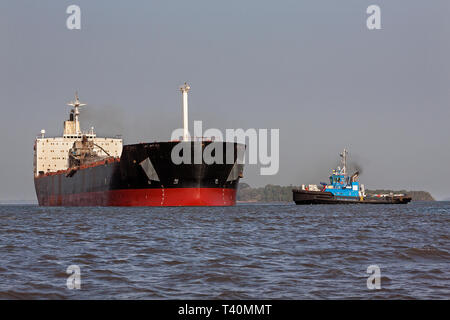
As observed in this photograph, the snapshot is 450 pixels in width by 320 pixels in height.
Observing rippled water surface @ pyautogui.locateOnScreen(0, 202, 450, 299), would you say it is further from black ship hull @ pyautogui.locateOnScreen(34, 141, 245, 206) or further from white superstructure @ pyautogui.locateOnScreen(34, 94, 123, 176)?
white superstructure @ pyautogui.locateOnScreen(34, 94, 123, 176)

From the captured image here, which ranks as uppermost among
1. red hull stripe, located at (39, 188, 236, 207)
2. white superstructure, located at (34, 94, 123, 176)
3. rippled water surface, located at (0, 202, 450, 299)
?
white superstructure, located at (34, 94, 123, 176)

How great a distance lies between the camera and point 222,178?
163 ft

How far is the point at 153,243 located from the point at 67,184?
49695 millimetres

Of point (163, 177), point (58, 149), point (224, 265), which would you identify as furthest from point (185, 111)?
point (224, 265)

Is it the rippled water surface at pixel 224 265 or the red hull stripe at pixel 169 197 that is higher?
the red hull stripe at pixel 169 197

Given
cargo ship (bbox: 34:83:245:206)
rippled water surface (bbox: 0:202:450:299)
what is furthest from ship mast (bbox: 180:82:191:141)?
rippled water surface (bbox: 0:202:450:299)

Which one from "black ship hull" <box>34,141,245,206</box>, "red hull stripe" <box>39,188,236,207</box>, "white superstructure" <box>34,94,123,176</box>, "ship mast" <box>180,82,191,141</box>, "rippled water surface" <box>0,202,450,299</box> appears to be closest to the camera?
"rippled water surface" <box>0,202,450,299</box>

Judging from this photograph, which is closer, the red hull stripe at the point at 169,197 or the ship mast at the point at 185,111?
the red hull stripe at the point at 169,197

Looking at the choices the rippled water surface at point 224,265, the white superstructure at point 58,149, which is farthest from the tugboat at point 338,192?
the rippled water surface at point 224,265

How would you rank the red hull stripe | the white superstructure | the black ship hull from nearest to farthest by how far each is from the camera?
the black ship hull → the red hull stripe → the white superstructure

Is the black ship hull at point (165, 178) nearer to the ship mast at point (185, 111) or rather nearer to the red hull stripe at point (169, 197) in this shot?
the red hull stripe at point (169, 197)

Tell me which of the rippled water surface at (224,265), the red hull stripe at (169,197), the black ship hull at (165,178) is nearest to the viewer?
the rippled water surface at (224,265)
